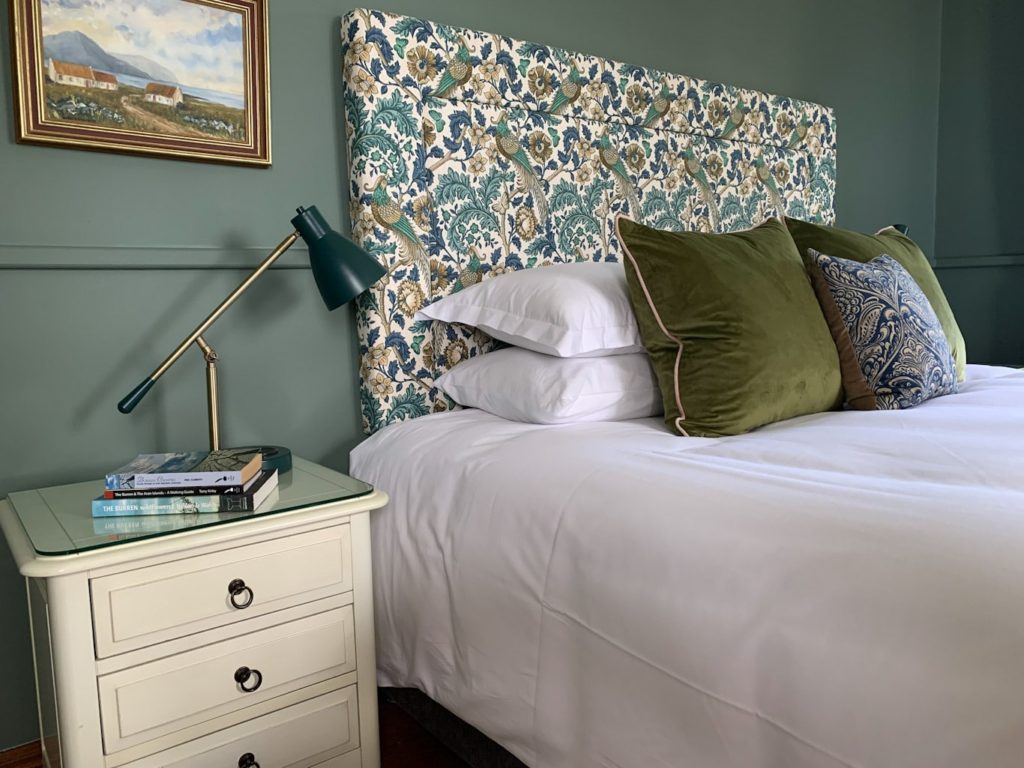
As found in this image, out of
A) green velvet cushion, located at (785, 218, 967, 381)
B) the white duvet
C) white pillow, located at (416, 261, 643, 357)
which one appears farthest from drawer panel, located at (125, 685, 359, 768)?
green velvet cushion, located at (785, 218, 967, 381)

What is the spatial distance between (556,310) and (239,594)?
2.66 ft

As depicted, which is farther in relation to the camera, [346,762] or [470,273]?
[470,273]

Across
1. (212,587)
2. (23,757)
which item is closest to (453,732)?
(212,587)

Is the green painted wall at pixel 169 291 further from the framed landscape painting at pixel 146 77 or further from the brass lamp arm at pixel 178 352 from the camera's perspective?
the brass lamp arm at pixel 178 352

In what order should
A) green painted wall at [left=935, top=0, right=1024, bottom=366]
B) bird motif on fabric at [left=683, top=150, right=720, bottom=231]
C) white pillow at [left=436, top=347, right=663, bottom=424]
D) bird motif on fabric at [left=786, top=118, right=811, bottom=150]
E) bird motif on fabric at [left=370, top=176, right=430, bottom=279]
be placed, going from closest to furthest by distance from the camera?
white pillow at [left=436, top=347, right=663, bottom=424] < bird motif on fabric at [left=370, top=176, right=430, bottom=279] < bird motif on fabric at [left=683, top=150, right=720, bottom=231] < bird motif on fabric at [left=786, top=118, right=811, bottom=150] < green painted wall at [left=935, top=0, right=1024, bottom=366]

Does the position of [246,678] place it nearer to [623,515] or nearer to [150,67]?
[623,515]

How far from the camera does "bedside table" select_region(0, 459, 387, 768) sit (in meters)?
1.11

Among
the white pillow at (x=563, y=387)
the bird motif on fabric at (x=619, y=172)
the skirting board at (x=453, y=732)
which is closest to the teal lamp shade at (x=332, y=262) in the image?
the white pillow at (x=563, y=387)

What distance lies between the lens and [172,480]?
124 centimetres

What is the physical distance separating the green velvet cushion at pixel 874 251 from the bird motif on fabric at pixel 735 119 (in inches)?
24.3

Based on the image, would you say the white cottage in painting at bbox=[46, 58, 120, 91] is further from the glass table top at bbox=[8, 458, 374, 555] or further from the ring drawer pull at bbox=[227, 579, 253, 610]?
the ring drawer pull at bbox=[227, 579, 253, 610]

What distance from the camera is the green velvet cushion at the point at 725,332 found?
5.02 feet

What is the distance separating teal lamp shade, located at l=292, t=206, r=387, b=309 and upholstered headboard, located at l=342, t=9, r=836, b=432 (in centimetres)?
28

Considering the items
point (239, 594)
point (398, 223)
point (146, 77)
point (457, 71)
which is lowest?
point (239, 594)
